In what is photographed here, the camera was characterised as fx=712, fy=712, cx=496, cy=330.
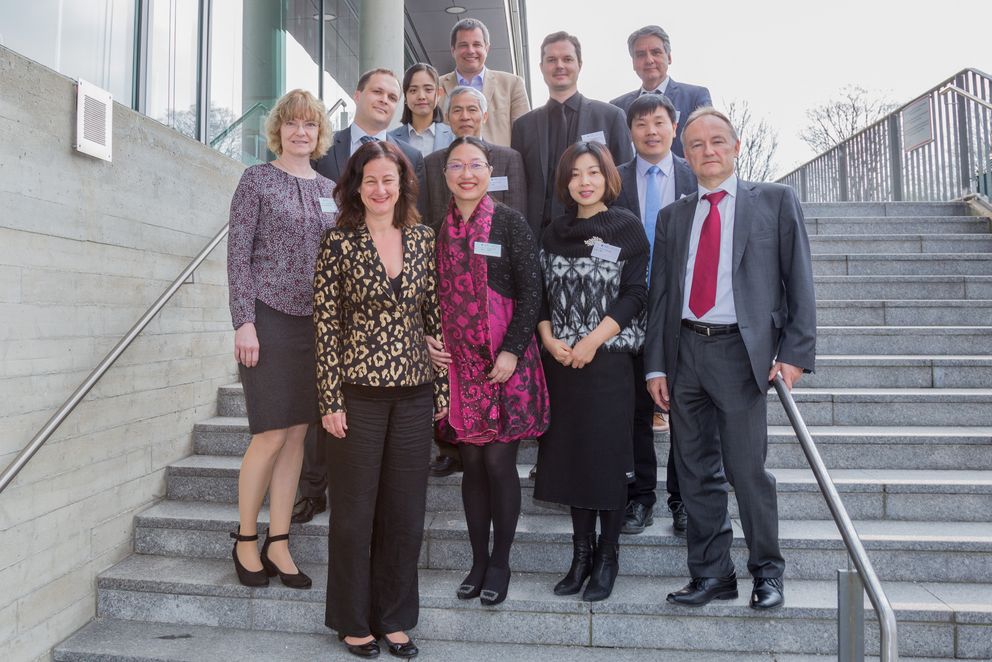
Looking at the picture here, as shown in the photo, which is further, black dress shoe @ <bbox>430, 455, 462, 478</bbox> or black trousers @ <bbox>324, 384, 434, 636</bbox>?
black dress shoe @ <bbox>430, 455, 462, 478</bbox>

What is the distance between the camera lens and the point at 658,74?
375cm

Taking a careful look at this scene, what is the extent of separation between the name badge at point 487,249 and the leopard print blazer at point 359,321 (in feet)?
0.82

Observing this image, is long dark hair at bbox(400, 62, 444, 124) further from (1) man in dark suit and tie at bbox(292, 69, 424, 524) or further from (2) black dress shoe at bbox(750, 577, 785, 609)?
(2) black dress shoe at bbox(750, 577, 785, 609)

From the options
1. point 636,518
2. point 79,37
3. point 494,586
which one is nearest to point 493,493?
point 494,586

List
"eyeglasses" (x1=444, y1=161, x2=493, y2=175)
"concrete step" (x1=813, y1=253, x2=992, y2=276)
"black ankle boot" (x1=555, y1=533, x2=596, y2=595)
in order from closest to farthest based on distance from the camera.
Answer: "eyeglasses" (x1=444, y1=161, x2=493, y2=175) < "black ankle boot" (x1=555, y1=533, x2=596, y2=595) < "concrete step" (x1=813, y1=253, x2=992, y2=276)

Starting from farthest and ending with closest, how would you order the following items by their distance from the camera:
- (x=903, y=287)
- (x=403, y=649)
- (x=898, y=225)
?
1. (x=898, y=225)
2. (x=903, y=287)
3. (x=403, y=649)

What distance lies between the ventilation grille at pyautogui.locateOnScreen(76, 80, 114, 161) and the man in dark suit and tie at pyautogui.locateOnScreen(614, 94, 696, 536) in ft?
6.91

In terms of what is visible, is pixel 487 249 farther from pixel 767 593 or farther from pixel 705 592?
pixel 767 593

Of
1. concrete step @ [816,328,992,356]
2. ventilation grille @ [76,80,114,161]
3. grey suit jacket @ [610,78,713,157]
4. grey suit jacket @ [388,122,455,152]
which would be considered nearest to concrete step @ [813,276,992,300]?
concrete step @ [816,328,992,356]

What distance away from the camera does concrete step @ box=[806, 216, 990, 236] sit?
19.2ft

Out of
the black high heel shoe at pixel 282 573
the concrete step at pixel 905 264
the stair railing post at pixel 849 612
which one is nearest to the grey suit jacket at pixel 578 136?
the black high heel shoe at pixel 282 573

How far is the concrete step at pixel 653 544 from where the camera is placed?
278cm

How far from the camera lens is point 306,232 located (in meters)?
2.68

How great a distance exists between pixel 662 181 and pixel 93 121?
2354 millimetres
